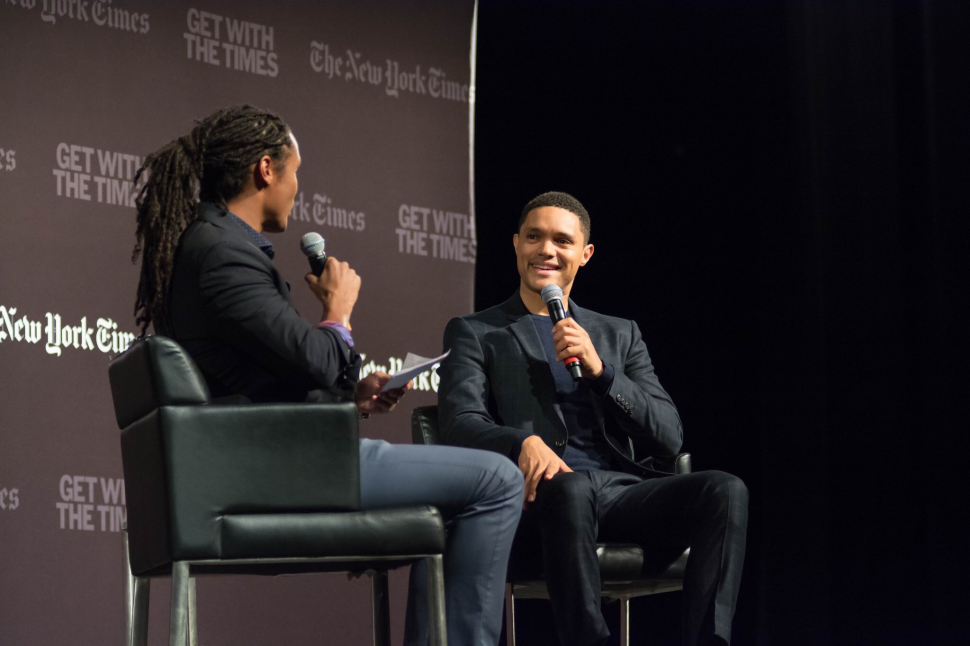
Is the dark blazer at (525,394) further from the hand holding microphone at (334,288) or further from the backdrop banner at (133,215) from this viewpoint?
the backdrop banner at (133,215)

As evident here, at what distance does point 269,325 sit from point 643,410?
1012 mm

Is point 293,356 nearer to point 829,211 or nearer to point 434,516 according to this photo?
point 434,516

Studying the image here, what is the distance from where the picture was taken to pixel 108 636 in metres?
3.29

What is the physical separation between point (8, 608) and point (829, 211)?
300 cm

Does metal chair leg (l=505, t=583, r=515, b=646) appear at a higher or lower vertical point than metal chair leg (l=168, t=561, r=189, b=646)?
lower

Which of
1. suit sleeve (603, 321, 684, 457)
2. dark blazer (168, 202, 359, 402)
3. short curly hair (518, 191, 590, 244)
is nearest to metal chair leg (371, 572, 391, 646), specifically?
dark blazer (168, 202, 359, 402)

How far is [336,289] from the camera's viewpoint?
2.16m

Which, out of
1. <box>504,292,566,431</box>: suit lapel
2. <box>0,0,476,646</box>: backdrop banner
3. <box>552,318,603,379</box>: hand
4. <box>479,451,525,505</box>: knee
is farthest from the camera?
<box>0,0,476,646</box>: backdrop banner

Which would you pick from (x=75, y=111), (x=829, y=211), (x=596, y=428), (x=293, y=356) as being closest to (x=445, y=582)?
(x=293, y=356)

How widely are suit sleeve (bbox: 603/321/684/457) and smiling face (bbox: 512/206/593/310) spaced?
288 mm

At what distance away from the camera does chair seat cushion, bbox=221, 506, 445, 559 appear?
1900 millimetres

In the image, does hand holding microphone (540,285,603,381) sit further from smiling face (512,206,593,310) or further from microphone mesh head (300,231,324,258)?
microphone mesh head (300,231,324,258)

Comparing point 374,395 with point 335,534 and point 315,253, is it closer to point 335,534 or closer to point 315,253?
point 315,253

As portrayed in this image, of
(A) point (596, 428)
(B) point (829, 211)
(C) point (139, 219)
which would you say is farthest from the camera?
(B) point (829, 211)
